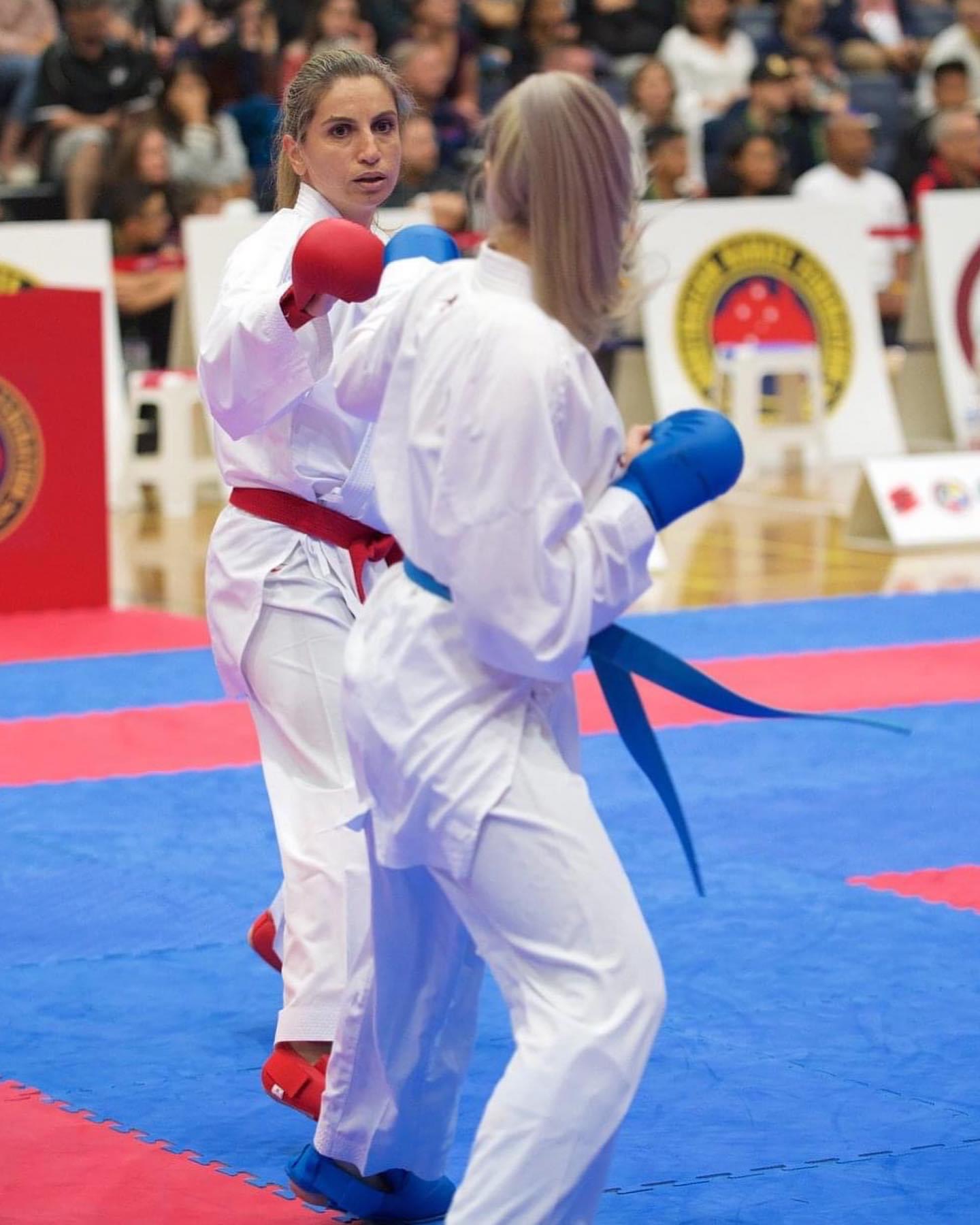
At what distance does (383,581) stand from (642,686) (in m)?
4.53

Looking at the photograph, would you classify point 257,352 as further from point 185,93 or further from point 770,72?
point 770,72

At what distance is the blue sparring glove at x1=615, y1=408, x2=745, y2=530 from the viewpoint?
2805 mm

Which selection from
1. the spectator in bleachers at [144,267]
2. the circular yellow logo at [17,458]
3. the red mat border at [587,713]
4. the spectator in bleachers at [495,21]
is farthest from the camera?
the spectator in bleachers at [495,21]

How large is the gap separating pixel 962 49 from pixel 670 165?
3.77 m

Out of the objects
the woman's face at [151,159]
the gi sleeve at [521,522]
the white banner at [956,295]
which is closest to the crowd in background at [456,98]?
the woman's face at [151,159]

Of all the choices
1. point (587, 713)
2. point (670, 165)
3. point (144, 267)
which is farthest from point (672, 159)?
point (587, 713)

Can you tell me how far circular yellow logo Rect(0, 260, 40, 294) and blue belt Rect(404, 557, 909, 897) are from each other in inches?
348

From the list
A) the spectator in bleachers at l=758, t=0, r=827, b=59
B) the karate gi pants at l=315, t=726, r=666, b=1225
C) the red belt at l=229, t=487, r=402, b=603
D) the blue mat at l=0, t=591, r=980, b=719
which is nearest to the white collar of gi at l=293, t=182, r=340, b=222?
the red belt at l=229, t=487, r=402, b=603

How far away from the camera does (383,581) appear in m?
2.95

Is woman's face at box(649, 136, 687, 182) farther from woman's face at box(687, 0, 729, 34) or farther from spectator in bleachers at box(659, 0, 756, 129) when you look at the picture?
woman's face at box(687, 0, 729, 34)

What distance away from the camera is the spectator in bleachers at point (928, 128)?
1497 centimetres

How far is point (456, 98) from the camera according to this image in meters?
14.3

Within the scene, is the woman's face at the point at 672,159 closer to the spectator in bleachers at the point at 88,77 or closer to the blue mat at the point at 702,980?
the spectator in bleachers at the point at 88,77

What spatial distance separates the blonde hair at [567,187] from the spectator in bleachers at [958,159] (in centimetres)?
1172
